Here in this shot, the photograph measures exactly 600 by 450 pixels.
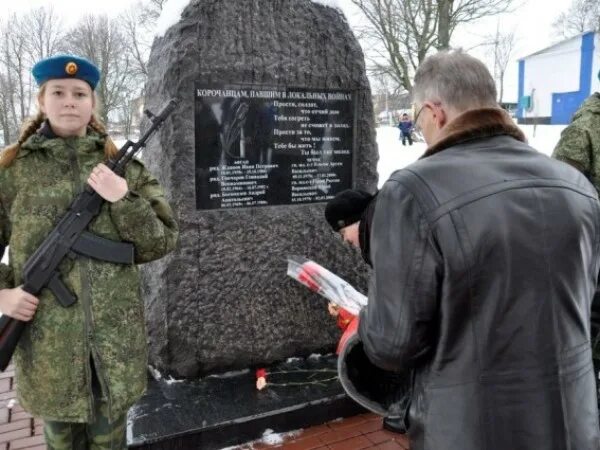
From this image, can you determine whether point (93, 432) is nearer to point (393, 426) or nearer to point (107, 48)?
point (393, 426)

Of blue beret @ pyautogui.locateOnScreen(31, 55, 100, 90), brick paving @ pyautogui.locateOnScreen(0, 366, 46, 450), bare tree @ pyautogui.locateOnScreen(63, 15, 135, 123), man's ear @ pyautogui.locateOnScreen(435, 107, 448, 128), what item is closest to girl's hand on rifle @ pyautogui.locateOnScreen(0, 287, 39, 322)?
blue beret @ pyautogui.locateOnScreen(31, 55, 100, 90)

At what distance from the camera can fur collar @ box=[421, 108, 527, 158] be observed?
136 cm

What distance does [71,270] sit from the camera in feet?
6.28

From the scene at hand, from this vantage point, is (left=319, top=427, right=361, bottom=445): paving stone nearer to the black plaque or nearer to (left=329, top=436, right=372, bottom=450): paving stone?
(left=329, top=436, right=372, bottom=450): paving stone

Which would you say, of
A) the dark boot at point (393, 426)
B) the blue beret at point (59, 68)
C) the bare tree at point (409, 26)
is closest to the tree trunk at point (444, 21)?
the bare tree at point (409, 26)

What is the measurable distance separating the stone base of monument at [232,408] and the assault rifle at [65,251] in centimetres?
105

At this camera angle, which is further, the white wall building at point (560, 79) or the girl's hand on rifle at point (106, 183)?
the white wall building at point (560, 79)

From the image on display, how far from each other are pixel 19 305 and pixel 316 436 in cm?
177

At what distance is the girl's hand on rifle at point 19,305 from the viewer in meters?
1.81

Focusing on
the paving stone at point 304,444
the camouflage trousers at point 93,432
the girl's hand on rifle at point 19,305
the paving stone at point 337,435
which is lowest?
the paving stone at point 337,435

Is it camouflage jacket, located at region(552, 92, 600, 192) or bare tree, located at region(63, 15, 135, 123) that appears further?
bare tree, located at region(63, 15, 135, 123)

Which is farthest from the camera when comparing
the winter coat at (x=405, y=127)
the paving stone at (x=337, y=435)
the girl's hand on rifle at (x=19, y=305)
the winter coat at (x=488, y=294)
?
the winter coat at (x=405, y=127)

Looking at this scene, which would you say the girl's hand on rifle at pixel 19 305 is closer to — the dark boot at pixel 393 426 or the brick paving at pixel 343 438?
the brick paving at pixel 343 438

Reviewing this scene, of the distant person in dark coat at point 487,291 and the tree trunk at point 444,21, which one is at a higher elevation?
the tree trunk at point 444,21
